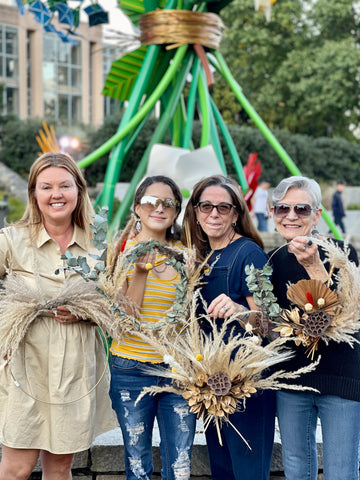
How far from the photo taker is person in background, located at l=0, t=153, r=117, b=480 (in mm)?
2236

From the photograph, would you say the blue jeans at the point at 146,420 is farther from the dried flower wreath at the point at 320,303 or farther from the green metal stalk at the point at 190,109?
the green metal stalk at the point at 190,109

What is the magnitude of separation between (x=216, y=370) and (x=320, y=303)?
0.42 metres

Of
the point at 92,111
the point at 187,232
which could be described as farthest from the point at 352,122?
the point at 187,232

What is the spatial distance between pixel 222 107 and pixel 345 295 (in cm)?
2266

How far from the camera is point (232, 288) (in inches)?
90.8

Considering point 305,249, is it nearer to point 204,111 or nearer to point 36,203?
point 36,203

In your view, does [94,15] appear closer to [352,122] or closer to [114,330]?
[114,330]

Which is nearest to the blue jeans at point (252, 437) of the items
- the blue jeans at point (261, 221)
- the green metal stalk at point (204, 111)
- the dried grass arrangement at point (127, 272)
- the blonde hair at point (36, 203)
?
the dried grass arrangement at point (127, 272)

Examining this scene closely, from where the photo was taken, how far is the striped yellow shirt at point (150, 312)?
2285 millimetres

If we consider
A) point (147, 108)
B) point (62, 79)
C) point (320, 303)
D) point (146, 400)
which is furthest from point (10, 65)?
point (320, 303)

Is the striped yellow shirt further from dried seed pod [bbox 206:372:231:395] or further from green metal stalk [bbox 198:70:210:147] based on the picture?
green metal stalk [bbox 198:70:210:147]

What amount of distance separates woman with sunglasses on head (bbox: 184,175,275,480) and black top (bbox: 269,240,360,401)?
0.10 m

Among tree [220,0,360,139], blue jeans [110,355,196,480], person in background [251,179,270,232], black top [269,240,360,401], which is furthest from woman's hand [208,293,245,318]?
tree [220,0,360,139]

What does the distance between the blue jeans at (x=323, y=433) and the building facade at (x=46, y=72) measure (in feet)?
80.8
